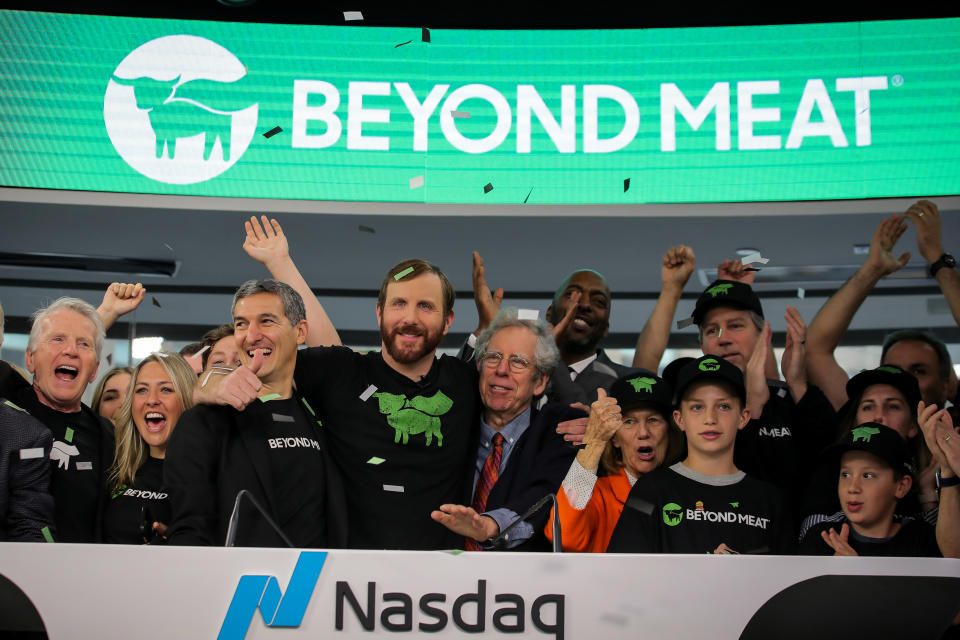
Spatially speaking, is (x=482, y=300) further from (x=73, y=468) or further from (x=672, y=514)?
(x=73, y=468)

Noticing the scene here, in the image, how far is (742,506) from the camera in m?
2.56

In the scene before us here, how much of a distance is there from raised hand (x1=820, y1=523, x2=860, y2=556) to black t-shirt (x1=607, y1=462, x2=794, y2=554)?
0.39 feet

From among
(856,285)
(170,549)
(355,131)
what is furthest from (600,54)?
(170,549)

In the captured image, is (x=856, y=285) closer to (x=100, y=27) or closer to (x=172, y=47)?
(x=172, y=47)

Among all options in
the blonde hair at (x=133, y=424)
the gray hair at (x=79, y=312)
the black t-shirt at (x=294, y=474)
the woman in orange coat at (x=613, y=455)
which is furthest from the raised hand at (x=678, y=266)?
the gray hair at (x=79, y=312)

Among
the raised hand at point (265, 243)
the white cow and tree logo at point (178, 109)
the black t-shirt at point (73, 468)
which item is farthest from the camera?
the white cow and tree logo at point (178, 109)

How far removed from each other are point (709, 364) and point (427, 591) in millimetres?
1382

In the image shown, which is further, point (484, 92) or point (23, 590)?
point (484, 92)

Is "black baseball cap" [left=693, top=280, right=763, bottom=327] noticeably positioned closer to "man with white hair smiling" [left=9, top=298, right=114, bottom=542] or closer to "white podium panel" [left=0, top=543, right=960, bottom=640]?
"white podium panel" [left=0, top=543, right=960, bottom=640]

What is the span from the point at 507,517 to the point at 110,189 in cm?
203

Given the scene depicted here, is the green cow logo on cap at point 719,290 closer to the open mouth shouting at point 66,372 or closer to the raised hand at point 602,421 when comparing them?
the raised hand at point 602,421

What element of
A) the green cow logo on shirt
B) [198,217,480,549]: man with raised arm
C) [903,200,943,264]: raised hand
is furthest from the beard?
[903,200,943,264]: raised hand

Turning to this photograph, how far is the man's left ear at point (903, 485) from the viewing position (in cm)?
263

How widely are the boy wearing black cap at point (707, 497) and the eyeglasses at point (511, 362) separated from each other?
1.53 feet
